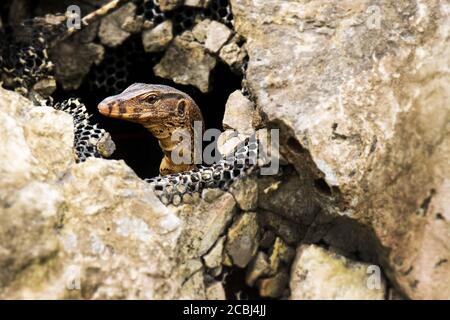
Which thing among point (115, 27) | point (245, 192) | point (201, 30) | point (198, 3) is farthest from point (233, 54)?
point (245, 192)

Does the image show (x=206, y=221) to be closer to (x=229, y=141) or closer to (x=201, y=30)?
(x=229, y=141)

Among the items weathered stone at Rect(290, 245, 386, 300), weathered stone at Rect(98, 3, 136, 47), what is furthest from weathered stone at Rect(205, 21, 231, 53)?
weathered stone at Rect(290, 245, 386, 300)

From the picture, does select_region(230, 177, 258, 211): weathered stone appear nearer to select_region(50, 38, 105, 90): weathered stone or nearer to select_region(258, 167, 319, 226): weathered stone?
select_region(258, 167, 319, 226): weathered stone

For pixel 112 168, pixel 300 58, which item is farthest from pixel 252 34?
pixel 112 168

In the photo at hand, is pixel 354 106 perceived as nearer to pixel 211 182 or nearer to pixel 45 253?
pixel 211 182

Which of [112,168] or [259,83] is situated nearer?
[112,168]

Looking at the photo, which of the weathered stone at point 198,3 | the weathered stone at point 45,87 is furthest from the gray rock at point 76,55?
the weathered stone at point 198,3
